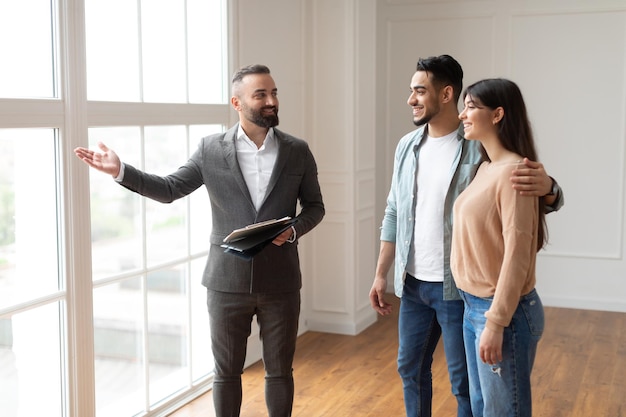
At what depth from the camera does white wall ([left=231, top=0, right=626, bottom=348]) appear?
5297mm

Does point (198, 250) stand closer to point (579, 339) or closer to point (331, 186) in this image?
point (331, 186)

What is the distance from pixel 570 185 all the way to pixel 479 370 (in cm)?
418

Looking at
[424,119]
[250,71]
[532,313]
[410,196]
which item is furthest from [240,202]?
[532,313]

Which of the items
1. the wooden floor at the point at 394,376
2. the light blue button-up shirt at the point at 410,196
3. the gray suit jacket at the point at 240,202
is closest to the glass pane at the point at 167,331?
the wooden floor at the point at 394,376

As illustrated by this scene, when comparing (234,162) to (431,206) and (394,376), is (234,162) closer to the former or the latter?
(431,206)

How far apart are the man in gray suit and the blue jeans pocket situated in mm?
1046

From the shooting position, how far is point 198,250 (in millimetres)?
4125

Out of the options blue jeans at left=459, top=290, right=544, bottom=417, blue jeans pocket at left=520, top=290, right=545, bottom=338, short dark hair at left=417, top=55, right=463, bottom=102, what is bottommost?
blue jeans at left=459, top=290, right=544, bottom=417

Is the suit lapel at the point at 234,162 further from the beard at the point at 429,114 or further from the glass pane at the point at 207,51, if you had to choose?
the glass pane at the point at 207,51

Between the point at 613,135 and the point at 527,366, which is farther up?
the point at 613,135

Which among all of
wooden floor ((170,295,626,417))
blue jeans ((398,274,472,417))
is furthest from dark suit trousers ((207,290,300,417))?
wooden floor ((170,295,626,417))

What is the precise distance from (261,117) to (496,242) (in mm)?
1158

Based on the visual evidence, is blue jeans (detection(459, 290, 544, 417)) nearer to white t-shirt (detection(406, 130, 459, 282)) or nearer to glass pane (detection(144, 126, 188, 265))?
white t-shirt (detection(406, 130, 459, 282))

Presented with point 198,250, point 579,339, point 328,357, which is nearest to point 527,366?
point 198,250
